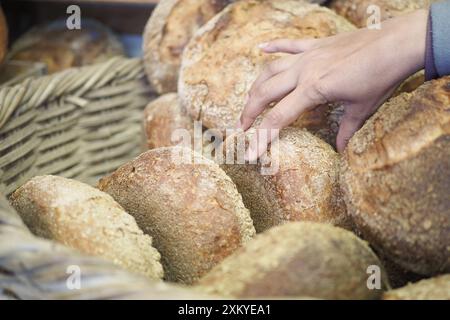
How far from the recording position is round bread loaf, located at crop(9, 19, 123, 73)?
2.60 metres

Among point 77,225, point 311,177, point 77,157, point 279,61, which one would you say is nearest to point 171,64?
point 77,157

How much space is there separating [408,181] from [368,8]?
0.86m

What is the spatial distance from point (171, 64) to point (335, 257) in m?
1.27

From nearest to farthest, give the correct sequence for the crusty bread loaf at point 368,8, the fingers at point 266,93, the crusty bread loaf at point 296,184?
the crusty bread loaf at point 296,184
the fingers at point 266,93
the crusty bread loaf at point 368,8

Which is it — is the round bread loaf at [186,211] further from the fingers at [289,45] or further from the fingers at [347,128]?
the fingers at [289,45]

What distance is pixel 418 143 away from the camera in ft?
3.49

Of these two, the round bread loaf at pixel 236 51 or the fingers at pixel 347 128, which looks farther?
the round bread loaf at pixel 236 51

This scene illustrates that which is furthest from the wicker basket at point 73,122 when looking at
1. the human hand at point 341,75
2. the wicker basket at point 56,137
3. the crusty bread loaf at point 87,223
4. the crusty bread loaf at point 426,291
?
the crusty bread loaf at point 426,291

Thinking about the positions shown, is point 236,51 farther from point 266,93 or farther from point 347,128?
point 347,128

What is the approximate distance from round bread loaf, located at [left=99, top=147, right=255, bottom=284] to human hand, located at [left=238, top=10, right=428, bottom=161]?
0.46 feet

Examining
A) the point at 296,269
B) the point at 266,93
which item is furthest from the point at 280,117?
the point at 296,269

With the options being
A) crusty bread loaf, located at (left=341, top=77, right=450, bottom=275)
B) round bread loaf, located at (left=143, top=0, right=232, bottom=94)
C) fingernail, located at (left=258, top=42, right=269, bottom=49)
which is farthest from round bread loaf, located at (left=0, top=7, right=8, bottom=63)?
crusty bread loaf, located at (left=341, top=77, right=450, bottom=275)

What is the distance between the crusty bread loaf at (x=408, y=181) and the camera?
3.35 ft

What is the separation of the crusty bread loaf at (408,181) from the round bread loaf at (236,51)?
0.34 metres
